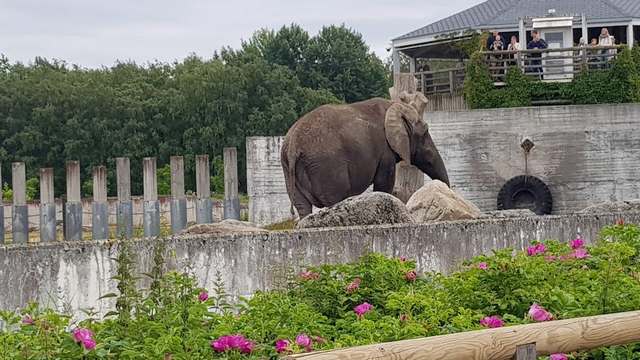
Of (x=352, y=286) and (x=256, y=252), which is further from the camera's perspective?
(x=256, y=252)

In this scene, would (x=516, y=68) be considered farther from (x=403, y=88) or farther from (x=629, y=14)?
(x=403, y=88)

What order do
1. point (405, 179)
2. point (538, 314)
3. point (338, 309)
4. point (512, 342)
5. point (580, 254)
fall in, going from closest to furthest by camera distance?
point (512, 342), point (538, 314), point (338, 309), point (580, 254), point (405, 179)

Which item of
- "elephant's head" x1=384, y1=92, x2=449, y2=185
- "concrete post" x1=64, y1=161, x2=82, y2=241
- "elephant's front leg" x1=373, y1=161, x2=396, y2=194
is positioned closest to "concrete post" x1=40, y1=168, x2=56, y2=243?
"concrete post" x1=64, y1=161, x2=82, y2=241

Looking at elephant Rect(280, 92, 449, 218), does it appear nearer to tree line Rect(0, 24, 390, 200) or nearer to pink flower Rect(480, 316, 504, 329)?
pink flower Rect(480, 316, 504, 329)

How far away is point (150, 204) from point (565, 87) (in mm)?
10180

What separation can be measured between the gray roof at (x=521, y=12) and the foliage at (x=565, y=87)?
172 inches

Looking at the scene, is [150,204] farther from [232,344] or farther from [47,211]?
[232,344]

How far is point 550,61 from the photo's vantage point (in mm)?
30500

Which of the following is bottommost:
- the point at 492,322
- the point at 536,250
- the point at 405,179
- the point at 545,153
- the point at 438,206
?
the point at 492,322

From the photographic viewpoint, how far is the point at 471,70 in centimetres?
2983

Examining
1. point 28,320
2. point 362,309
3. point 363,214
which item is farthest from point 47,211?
point 28,320

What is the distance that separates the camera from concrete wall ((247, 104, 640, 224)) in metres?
27.4

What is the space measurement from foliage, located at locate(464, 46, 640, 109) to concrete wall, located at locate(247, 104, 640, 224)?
1774 millimetres

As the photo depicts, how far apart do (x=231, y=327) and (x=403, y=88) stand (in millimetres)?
14321
